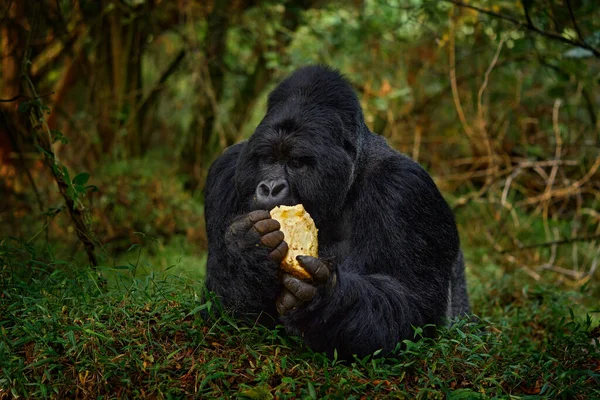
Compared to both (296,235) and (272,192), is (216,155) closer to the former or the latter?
(272,192)

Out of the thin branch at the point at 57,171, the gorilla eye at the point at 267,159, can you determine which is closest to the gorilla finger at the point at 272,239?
the gorilla eye at the point at 267,159

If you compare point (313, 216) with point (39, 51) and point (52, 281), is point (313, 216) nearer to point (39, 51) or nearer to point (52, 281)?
point (52, 281)

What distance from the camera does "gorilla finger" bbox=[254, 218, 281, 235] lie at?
2.93 m

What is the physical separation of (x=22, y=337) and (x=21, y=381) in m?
0.34

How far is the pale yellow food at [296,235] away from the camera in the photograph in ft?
9.61

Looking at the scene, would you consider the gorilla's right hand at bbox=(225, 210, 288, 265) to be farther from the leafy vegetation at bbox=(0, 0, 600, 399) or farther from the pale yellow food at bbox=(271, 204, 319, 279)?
the leafy vegetation at bbox=(0, 0, 600, 399)

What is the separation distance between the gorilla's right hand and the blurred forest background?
3.09 m

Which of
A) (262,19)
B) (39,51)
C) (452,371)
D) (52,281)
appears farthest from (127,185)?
(452,371)

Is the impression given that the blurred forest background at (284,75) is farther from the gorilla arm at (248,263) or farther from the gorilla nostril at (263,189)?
the gorilla nostril at (263,189)

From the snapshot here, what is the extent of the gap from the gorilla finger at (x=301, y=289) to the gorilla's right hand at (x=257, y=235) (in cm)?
12

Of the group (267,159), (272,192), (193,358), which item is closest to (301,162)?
(267,159)

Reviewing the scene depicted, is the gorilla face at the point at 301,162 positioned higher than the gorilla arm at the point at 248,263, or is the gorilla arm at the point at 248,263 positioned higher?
the gorilla face at the point at 301,162

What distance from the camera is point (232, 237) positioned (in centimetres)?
310

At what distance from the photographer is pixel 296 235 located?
9.78ft
